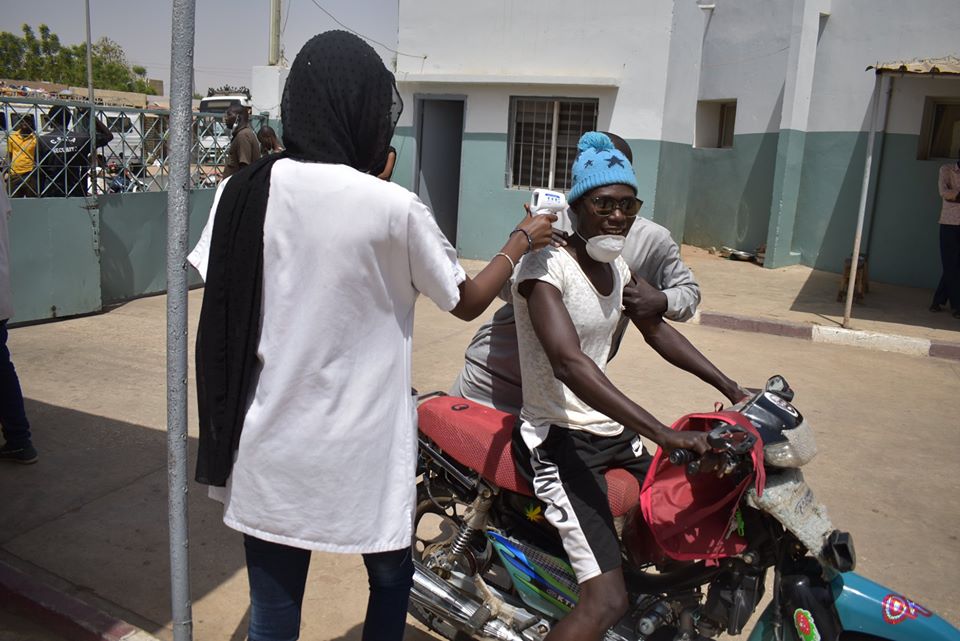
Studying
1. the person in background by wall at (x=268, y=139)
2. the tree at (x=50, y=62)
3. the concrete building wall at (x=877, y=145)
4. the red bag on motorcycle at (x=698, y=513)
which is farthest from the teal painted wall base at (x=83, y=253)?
the tree at (x=50, y=62)

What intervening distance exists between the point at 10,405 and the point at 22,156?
Answer: 140 inches

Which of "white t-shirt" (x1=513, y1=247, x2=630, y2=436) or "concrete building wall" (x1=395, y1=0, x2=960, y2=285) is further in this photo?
"concrete building wall" (x1=395, y1=0, x2=960, y2=285)

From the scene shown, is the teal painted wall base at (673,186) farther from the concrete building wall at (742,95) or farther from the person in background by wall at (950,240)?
the person in background by wall at (950,240)

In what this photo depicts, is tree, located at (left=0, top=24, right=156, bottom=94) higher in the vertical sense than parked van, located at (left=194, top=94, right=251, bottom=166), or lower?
higher

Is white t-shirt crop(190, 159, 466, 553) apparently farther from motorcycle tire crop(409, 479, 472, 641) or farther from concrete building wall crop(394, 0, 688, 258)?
concrete building wall crop(394, 0, 688, 258)

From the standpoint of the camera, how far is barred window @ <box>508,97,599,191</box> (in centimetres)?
1141

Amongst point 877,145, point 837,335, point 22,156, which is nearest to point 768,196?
point 877,145

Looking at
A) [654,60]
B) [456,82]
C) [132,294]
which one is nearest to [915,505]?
[132,294]

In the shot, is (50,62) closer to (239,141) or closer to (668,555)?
(239,141)

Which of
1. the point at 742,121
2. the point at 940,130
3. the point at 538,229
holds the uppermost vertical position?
the point at 742,121

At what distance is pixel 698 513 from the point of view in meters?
2.21

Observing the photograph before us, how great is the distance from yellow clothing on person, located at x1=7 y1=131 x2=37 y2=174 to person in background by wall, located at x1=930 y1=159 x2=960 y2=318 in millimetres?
9111

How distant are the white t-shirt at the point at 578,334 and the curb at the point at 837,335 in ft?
20.7

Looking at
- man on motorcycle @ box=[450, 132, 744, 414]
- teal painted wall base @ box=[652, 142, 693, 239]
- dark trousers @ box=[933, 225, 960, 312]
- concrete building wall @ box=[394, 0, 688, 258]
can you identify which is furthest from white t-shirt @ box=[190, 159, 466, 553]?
teal painted wall base @ box=[652, 142, 693, 239]
